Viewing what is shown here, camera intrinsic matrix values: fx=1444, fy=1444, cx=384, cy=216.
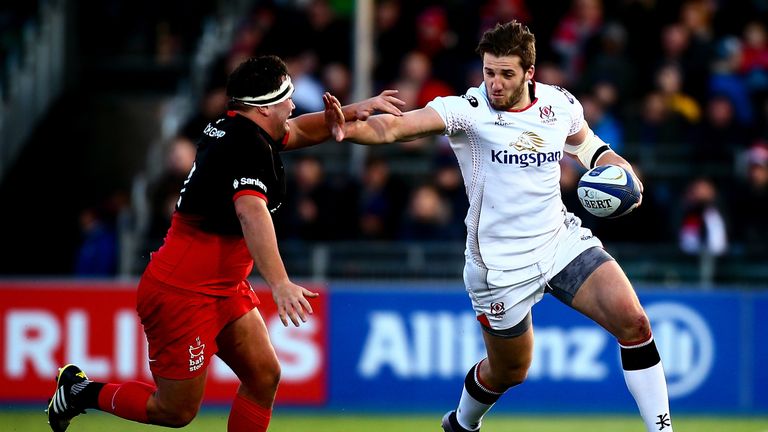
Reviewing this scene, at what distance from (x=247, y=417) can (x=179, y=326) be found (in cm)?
70

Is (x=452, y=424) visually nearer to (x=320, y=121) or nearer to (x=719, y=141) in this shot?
(x=320, y=121)

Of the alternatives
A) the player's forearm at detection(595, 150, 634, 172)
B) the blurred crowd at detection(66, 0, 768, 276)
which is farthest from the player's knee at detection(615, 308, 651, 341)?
the blurred crowd at detection(66, 0, 768, 276)

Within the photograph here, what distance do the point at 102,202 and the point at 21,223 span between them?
1270mm

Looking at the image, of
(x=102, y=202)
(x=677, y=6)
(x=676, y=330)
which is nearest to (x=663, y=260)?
(x=676, y=330)

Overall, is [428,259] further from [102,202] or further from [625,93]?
[102,202]

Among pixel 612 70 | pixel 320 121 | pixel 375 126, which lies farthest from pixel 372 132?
pixel 612 70

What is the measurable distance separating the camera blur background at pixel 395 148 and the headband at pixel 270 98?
609 centimetres

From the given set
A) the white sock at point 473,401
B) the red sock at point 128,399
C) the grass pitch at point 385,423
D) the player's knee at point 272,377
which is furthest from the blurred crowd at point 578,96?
the player's knee at point 272,377

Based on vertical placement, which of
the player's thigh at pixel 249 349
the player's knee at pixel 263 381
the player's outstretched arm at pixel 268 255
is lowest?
the player's knee at pixel 263 381

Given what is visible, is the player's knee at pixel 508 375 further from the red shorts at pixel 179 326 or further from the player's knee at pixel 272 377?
the red shorts at pixel 179 326

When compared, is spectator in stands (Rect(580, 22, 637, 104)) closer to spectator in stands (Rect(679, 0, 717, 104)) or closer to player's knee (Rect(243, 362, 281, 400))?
spectator in stands (Rect(679, 0, 717, 104))

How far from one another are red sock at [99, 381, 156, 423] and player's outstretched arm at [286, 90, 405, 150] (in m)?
1.73

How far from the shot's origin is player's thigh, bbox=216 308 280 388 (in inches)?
342

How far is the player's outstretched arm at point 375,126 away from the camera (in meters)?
8.50
